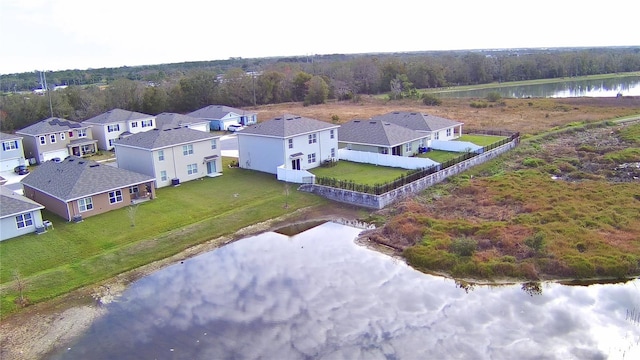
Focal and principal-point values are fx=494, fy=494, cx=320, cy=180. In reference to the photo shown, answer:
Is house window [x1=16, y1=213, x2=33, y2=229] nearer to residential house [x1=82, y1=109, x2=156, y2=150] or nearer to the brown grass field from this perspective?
residential house [x1=82, y1=109, x2=156, y2=150]

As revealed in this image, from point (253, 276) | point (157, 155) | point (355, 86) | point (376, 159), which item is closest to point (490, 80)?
point (355, 86)

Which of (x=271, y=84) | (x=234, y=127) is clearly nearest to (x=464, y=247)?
(x=234, y=127)

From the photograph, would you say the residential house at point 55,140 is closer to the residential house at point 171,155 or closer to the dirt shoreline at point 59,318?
the residential house at point 171,155

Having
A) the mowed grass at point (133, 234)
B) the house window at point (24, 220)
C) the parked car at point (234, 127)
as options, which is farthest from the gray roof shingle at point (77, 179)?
the parked car at point (234, 127)

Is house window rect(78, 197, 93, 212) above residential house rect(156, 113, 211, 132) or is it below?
below

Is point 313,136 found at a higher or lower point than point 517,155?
higher

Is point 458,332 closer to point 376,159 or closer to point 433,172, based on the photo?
point 433,172

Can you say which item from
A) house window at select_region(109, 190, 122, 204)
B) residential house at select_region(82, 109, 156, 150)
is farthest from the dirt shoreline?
residential house at select_region(82, 109, 156, 150)

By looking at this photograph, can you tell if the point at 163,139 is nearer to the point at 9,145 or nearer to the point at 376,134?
the point at 9,145
